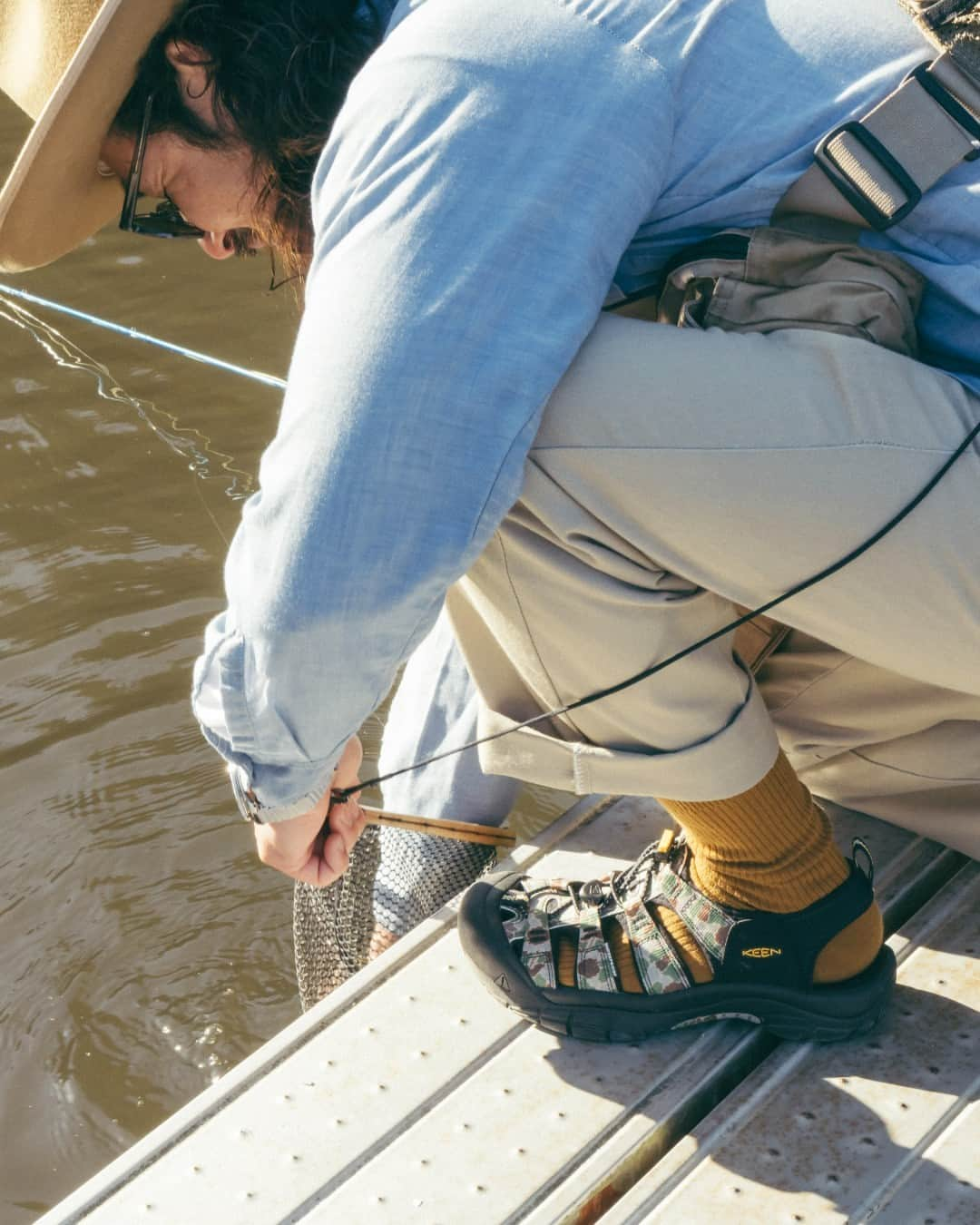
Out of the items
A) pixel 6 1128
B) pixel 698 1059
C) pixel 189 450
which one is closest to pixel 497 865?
pixel 698 1059

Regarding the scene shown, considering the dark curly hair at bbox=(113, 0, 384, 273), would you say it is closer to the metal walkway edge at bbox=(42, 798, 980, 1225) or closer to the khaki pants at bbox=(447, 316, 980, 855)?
the khaki pants at bbox=(447, 316, 980, 855)

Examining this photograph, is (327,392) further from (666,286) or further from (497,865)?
(497,865)

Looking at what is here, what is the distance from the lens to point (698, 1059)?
1.70 m

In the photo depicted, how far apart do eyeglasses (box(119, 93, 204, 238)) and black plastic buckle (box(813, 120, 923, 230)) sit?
2.35 feet

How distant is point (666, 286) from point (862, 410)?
0.25 metres

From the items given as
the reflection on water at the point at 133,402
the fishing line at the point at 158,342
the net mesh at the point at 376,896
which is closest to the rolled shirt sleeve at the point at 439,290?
the net mesh at the point at 376,896

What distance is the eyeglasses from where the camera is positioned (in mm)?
1719

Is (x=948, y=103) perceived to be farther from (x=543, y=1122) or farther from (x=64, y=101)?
(x=543, y=1122)

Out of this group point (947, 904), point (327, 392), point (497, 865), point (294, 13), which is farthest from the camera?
point (497, 865)

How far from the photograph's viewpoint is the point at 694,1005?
1705 millimetres

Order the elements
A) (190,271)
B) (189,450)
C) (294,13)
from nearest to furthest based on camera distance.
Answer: (294,13) → (189,450) → (190,271)

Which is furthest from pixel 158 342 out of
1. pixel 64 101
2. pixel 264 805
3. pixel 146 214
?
pixel 264 805

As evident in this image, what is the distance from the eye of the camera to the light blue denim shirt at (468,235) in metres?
1.36

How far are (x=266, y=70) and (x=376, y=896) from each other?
1078 mm
